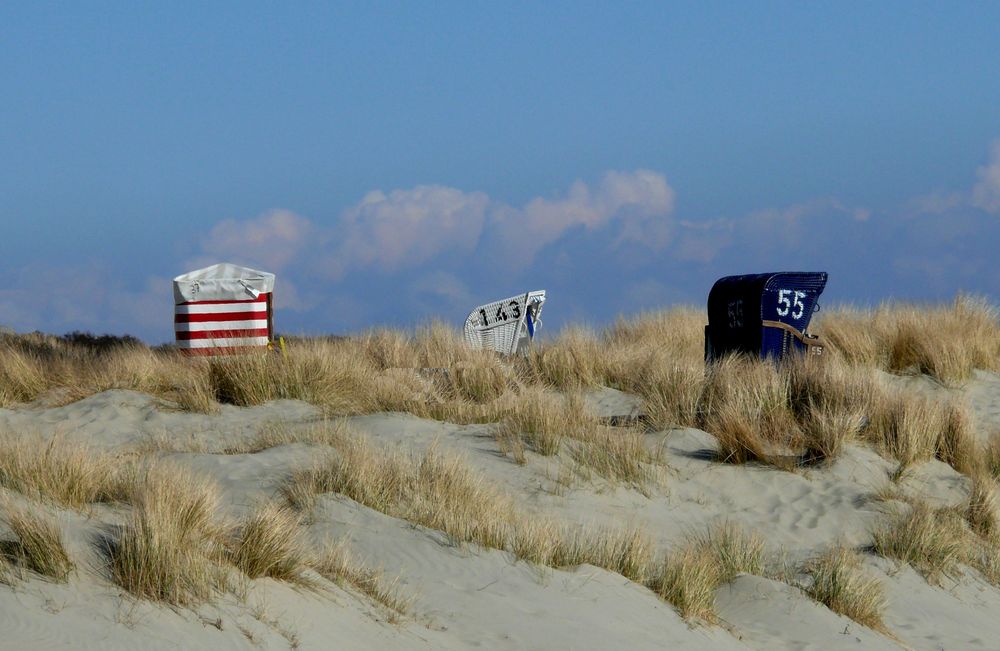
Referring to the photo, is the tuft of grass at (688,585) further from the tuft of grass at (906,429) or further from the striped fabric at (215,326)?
the striped fabric at (215,326)

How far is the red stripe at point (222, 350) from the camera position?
13695 mm

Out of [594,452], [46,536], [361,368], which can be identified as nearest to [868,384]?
[594,452]

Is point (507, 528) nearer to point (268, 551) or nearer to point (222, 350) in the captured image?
point (268, 551)

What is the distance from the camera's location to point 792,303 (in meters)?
13.3

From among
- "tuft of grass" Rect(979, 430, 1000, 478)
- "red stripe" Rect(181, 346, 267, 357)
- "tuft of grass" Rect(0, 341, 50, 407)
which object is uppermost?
"red stripe" Rect(181, 346, 267, 357)

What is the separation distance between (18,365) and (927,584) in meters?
10.7

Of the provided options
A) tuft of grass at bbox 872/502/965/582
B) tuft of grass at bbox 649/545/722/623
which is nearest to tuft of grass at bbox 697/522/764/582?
tuft of grass at bbox 649/545/722/623

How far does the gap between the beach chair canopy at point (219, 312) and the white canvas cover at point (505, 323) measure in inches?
129

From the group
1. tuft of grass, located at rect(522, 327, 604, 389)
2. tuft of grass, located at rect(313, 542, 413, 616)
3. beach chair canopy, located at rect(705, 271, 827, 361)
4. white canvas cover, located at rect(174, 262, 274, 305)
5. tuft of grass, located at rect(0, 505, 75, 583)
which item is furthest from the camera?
white canvas cover, located at rect(174, 262, 274, 305)

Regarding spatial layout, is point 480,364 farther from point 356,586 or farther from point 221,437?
point 356,586

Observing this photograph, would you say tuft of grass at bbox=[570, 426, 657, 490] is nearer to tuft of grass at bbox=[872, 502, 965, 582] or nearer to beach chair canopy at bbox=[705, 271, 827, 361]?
tuft of grass at bbox=[872, 502, 965, 582]

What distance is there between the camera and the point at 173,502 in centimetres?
565

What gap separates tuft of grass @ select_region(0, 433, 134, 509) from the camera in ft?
21.1

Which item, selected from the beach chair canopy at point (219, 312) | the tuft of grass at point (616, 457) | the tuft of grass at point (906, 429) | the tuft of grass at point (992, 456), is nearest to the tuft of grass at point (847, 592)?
the tuft of grass at point (616, 457)
